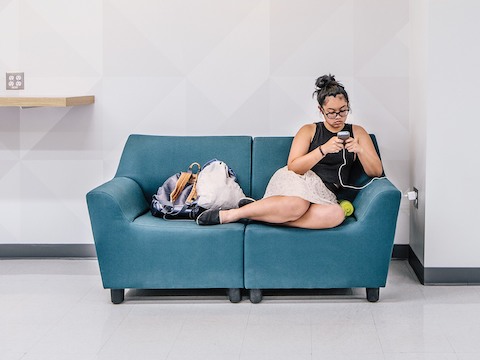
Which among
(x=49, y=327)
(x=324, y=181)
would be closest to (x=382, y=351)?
(x=324, y=181)

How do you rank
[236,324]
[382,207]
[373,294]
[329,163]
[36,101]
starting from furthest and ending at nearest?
[36,101], [329,163], [373,294], [382,207], [236,324]

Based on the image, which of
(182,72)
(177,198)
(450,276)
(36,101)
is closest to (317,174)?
(177,198)

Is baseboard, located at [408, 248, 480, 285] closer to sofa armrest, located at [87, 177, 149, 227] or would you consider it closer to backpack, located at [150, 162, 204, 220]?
backpack, located at [150, 162, 204, 220]

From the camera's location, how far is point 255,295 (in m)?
3.95

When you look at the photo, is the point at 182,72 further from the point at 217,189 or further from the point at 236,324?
the point at 236,324

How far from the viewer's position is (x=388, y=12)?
473 centimetres

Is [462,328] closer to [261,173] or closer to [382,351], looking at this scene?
[382,351]

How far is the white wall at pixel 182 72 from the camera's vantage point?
4762mm

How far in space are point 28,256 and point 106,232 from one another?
4.27 feet

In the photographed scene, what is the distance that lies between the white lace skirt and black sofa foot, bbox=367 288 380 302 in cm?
48

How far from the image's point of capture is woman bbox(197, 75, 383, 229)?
3.88 m

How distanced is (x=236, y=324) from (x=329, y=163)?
1.09 metres

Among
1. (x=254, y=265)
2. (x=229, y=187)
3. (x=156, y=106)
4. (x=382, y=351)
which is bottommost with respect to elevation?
(x=382, y=351)

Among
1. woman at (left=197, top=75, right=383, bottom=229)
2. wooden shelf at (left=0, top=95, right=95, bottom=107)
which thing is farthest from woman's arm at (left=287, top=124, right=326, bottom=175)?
wooden shelf at (left=0, top=95, right=95, bottom=107)
